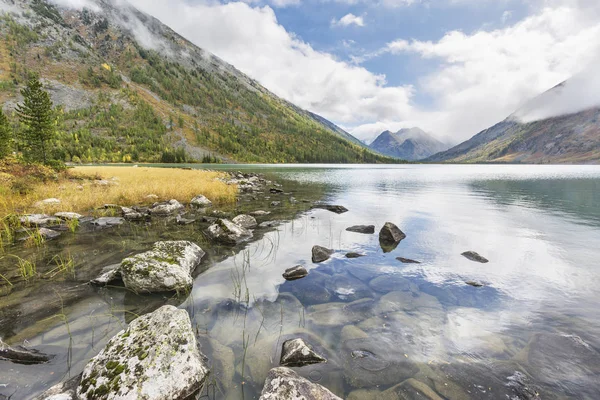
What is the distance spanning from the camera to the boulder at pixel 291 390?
4126 mm

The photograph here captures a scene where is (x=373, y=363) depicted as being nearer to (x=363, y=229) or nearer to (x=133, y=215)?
(x=363, y=229)

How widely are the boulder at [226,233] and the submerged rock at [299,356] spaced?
8850mm

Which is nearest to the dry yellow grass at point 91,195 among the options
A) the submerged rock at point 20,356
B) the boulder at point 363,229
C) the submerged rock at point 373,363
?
the boulder at point 363,229

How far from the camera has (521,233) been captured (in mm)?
18297

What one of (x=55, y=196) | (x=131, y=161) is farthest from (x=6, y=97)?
(x=55, y=196)

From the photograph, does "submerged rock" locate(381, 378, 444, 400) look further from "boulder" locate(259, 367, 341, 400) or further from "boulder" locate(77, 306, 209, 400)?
"boulder" locate(77, 306, 209, 400)

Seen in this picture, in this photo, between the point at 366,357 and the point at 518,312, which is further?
the point at 518,312

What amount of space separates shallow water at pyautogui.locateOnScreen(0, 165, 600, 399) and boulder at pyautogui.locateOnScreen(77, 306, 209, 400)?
0.69 m

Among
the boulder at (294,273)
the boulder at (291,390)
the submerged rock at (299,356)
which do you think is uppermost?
the boulder at (291,390)

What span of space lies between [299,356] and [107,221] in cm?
1623

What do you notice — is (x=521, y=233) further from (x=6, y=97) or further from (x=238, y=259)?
(x=6, y=97)

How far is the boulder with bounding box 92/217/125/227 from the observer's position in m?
15.9

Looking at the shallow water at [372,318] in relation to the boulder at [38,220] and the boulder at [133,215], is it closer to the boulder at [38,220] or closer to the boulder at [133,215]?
the boulder at [133,215]

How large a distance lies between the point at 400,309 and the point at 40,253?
14470mm
